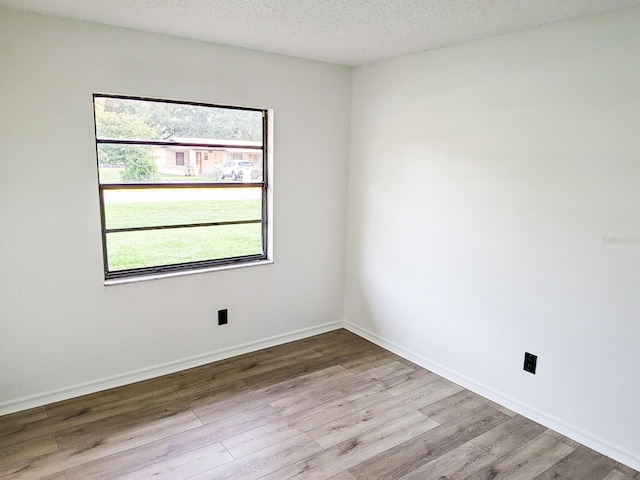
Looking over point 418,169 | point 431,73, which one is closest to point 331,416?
point 418,169

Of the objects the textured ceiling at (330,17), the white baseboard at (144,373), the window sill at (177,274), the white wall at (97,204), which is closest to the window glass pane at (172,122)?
the white wall at (97,204)

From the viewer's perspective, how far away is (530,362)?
9.29ft

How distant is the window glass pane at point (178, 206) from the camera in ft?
9.93

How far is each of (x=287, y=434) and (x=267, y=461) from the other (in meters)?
0.26

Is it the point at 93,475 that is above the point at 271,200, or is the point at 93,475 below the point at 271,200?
below

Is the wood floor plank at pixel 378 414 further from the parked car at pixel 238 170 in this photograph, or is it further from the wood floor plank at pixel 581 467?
the parked car at pixel 238 170

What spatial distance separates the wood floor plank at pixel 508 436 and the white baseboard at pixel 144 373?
70.9 inches

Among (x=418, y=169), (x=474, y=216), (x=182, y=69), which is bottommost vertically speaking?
(x=474, y=216)

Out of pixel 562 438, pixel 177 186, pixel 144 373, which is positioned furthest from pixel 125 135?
pixel 562 438

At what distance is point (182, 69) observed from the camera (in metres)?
3.06

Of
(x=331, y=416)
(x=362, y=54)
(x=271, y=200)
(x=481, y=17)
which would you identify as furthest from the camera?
(x=271, y=200)

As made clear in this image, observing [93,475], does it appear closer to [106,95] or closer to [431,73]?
[106,95]

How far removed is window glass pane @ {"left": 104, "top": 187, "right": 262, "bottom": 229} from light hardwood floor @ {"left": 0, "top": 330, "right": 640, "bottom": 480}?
114 cm

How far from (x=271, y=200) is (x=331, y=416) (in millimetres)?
1710
